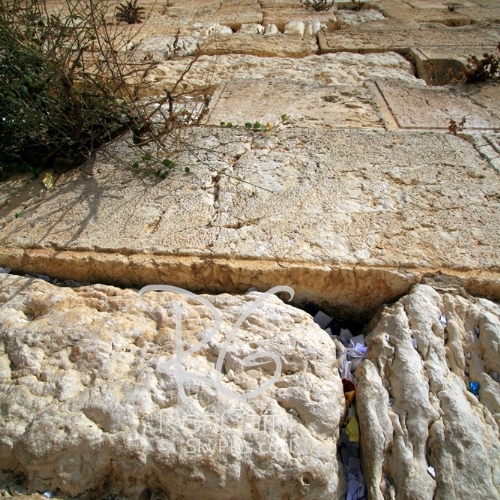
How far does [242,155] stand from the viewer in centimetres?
211

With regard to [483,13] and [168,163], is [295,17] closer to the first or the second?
[483,13]

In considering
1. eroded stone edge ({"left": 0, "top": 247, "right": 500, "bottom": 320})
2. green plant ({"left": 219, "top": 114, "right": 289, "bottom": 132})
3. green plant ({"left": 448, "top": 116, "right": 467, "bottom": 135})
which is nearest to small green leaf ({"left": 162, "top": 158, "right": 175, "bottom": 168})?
green plant ({"left": 219, "top": 114, "right": 289, "bottom": 132})

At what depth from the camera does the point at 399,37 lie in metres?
3.71

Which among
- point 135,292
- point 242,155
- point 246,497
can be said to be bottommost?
point 246,497

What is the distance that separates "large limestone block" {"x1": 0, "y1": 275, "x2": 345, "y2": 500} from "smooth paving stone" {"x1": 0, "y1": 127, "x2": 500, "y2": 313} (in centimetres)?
22

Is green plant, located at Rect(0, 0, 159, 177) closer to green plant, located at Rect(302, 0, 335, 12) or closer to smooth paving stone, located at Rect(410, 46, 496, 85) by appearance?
smooth paving stone, located at Rect(410, 46, 496, 85)

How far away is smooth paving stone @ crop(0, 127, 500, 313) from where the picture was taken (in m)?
1.52

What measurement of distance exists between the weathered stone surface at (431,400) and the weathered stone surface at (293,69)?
85.9 inches

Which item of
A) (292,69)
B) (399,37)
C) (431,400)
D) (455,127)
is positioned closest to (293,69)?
(292,69)

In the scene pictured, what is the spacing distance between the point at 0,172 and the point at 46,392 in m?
1.43

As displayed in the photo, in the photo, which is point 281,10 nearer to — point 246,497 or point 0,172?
point 0,172

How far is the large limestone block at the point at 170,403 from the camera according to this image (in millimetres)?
1040

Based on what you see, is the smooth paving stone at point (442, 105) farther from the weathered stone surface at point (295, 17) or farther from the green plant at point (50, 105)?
the weathered stone surface at point (295, 17)

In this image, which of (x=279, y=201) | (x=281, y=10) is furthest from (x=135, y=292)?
(x=281, y=10)
